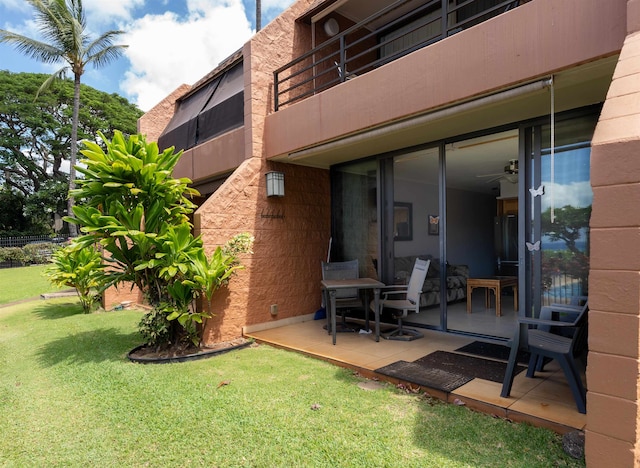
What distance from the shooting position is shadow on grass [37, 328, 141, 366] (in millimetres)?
5379

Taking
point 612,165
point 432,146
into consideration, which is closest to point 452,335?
point 432,146

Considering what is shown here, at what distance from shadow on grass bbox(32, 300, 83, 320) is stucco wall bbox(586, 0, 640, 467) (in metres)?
9.79

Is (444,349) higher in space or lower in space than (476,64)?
lower

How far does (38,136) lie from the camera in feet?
92.0

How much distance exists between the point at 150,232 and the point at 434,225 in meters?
4.29

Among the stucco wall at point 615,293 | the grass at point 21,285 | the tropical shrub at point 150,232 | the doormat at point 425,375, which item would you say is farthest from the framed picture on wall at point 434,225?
the grass at point 21,285

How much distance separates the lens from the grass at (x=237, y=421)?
9.14ft

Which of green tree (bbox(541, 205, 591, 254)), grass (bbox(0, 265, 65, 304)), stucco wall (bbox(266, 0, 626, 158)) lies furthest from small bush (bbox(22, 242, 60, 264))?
green tree (bbox(541, 205, 591, 254))

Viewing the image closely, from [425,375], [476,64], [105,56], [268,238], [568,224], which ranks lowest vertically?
[425,375]

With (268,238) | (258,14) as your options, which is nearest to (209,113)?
(268,238)

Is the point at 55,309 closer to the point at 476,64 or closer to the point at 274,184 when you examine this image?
the point at 274,184

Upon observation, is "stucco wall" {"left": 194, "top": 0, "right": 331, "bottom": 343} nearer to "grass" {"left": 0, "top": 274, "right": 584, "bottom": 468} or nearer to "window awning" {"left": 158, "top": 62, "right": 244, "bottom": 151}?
"window awning" {"left": 158, "top": 62, "right": 244, "bottom": 151}

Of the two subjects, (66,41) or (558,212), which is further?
(66,41)

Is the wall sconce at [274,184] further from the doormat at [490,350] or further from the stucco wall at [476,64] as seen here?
the doormat at [490,350]
